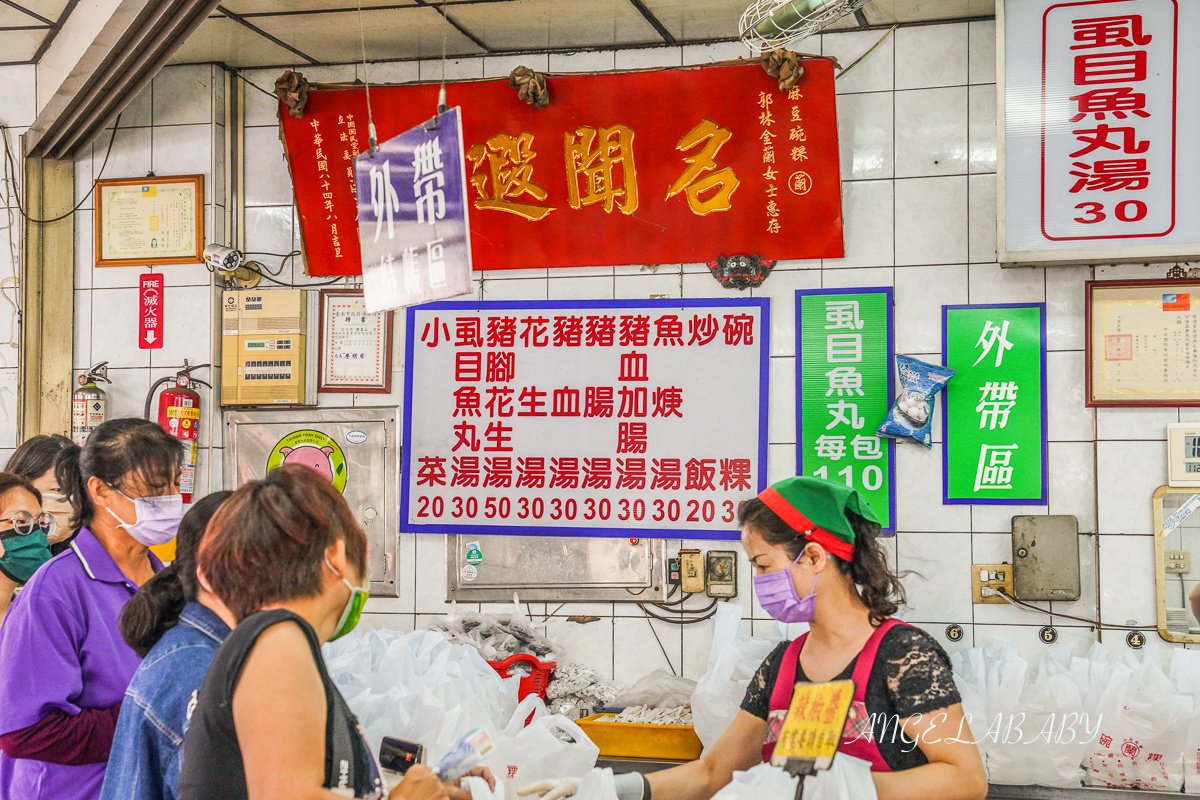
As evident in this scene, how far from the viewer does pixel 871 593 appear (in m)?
2.15

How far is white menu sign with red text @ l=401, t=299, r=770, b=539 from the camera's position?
3.74m

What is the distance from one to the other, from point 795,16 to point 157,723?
240cm

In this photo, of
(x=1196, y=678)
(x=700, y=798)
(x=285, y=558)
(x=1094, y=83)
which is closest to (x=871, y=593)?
(x=700, y=798)

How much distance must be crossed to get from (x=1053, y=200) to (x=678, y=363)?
4.68 feet

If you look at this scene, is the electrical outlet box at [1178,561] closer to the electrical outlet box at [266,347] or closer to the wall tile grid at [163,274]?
the electrical outlet box at [266,347]

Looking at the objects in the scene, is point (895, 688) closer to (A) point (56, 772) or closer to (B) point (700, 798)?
(B) point (700, 798)

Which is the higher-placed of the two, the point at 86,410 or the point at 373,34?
the point at 373,34

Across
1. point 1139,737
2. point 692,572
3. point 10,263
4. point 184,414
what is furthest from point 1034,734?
point 10,263

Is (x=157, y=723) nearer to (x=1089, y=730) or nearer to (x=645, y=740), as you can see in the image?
(x=645, y=740)

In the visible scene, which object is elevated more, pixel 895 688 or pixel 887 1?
pixel 887 1

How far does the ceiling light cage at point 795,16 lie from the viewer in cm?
271

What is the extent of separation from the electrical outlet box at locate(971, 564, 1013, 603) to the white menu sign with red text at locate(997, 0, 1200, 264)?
43.0 inches

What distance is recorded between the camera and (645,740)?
312 cm

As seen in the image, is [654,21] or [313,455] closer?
[654,21]
